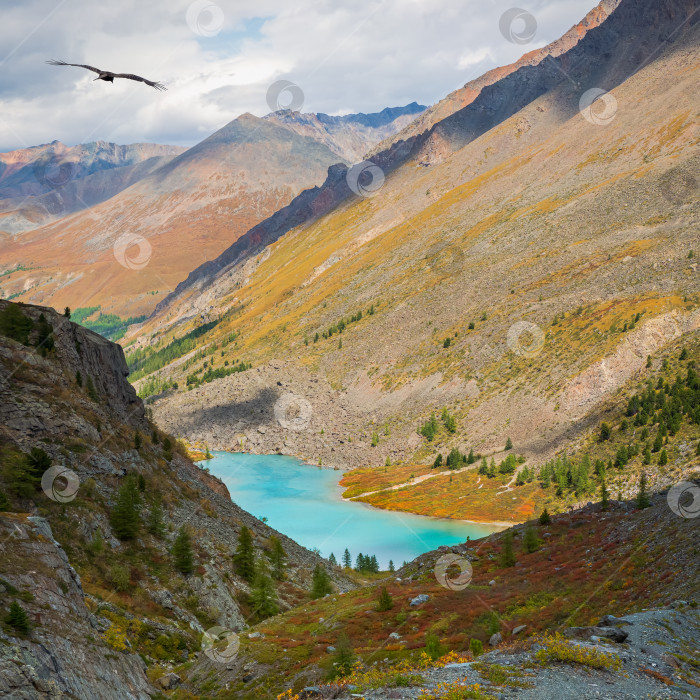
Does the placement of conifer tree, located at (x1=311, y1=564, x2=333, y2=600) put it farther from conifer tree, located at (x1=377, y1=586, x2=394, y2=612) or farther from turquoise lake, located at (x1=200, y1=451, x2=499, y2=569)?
turquoise lake, located at (x1=200, y1=451, x2=499, y2=569)

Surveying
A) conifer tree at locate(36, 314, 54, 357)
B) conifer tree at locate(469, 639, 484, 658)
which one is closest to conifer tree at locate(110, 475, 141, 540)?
conifer tree at locate(36, 314, 54, 357)

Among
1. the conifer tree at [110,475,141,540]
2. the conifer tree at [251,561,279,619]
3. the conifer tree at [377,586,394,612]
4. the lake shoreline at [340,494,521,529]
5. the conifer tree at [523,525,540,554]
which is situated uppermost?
the lake shoreline at [340,494,521,529]

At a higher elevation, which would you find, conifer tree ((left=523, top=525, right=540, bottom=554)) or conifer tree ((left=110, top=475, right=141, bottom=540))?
conifer tree ((left=110, top=475, right=141, bottom=540))

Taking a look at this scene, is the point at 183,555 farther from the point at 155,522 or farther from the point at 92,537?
the point at 92,537

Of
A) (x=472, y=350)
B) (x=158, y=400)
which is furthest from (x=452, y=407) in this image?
(x=158, y=400)

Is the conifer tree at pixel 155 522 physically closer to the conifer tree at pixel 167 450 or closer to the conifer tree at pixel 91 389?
the conifer tree at pixel 91 389

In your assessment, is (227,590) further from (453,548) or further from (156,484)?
(453,548)
